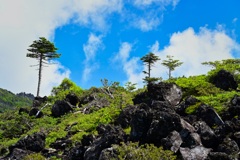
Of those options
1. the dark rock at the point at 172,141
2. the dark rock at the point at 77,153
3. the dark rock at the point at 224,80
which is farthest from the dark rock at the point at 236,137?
the dark rock at the point at 224,80

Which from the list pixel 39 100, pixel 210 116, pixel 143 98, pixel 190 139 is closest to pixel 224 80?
pixel 143 98

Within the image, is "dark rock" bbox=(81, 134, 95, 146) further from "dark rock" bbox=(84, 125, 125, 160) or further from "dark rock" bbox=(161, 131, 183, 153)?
"dark rock" bbox=(161, 131, 183, 153)

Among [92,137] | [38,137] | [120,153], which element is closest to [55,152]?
[38,137]

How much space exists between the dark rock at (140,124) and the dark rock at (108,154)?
2551 mm

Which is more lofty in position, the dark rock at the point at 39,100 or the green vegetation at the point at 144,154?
the dark rock at the point at 39,100

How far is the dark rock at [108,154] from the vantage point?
838 inches

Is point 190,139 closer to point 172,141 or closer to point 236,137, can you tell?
point 172,141

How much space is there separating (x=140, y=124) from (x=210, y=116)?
478 cm

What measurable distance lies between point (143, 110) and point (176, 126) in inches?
108

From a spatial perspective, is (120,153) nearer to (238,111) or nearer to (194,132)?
(194,132)

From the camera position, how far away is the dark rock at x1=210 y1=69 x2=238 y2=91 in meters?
36.6

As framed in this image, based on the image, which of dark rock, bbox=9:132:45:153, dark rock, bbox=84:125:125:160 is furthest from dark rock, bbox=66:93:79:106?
dark rock, bbox=84:125:125:160

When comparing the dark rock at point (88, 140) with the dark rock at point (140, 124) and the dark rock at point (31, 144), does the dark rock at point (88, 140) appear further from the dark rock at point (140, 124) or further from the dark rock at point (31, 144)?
the dark rock at point (31, 144)

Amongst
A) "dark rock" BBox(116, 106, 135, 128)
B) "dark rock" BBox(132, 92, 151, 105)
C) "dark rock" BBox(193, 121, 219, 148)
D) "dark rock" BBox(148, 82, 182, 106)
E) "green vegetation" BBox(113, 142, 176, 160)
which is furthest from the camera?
"dark rock" BBox(132, 92, 151, 105)
